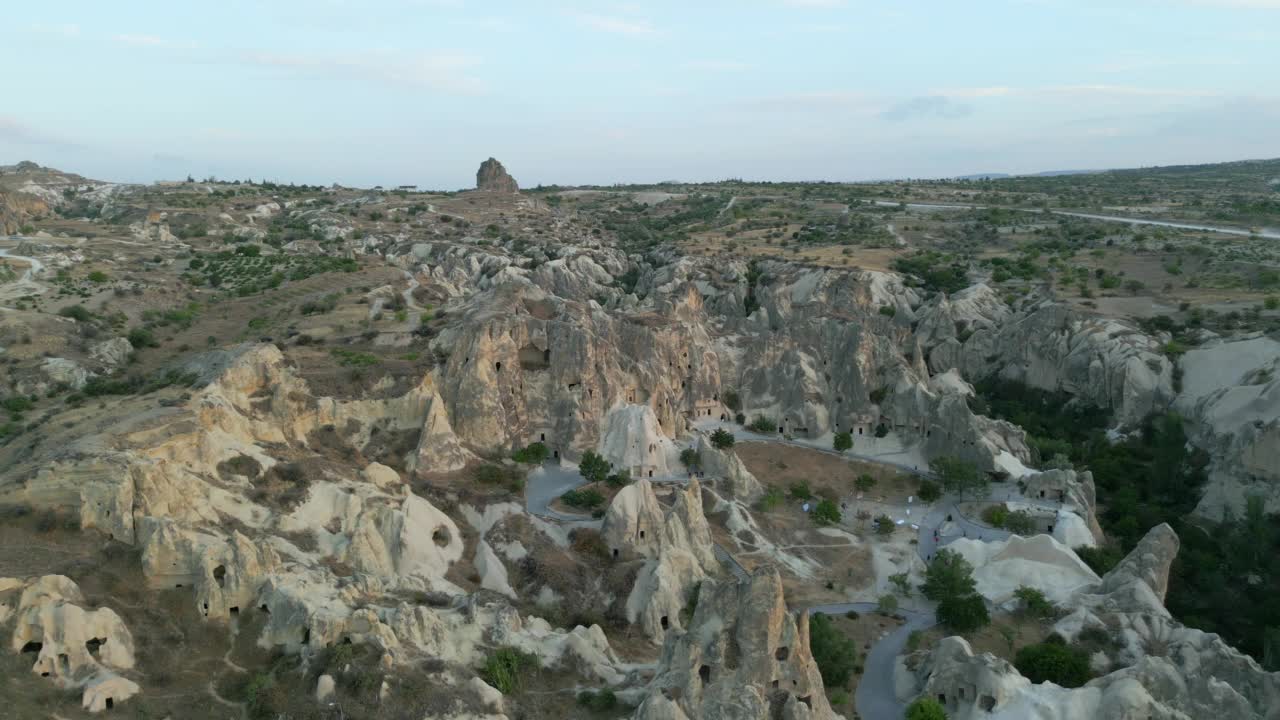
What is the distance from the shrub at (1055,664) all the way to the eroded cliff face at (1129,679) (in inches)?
32.8

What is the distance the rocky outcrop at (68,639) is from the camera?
2344cm

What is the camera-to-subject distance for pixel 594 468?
155 feet

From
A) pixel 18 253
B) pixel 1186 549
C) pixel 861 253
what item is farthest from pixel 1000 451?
pixel 18 253

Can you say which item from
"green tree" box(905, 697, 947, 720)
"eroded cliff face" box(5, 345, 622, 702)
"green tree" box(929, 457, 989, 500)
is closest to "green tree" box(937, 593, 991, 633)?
"green tree" box(905, 697, 947, 720)

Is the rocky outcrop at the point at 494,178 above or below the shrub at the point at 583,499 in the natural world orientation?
above

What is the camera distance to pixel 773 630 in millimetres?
26312

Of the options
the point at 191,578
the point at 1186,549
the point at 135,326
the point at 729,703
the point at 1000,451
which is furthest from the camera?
the point at 135,326

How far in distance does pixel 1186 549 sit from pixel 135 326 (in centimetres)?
7329

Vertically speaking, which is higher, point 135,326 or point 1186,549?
point 135,326

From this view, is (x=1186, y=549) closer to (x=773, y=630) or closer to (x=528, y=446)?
(x=773, y=630)

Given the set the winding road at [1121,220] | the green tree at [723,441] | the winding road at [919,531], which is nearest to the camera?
the winding road at [919,531]

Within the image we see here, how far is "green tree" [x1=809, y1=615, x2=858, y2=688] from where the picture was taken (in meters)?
32.4

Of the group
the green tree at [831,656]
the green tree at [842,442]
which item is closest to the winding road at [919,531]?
the green tree at [842,442]

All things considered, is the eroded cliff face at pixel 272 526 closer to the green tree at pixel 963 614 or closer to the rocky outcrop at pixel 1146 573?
the green tree at pixel 963 614
